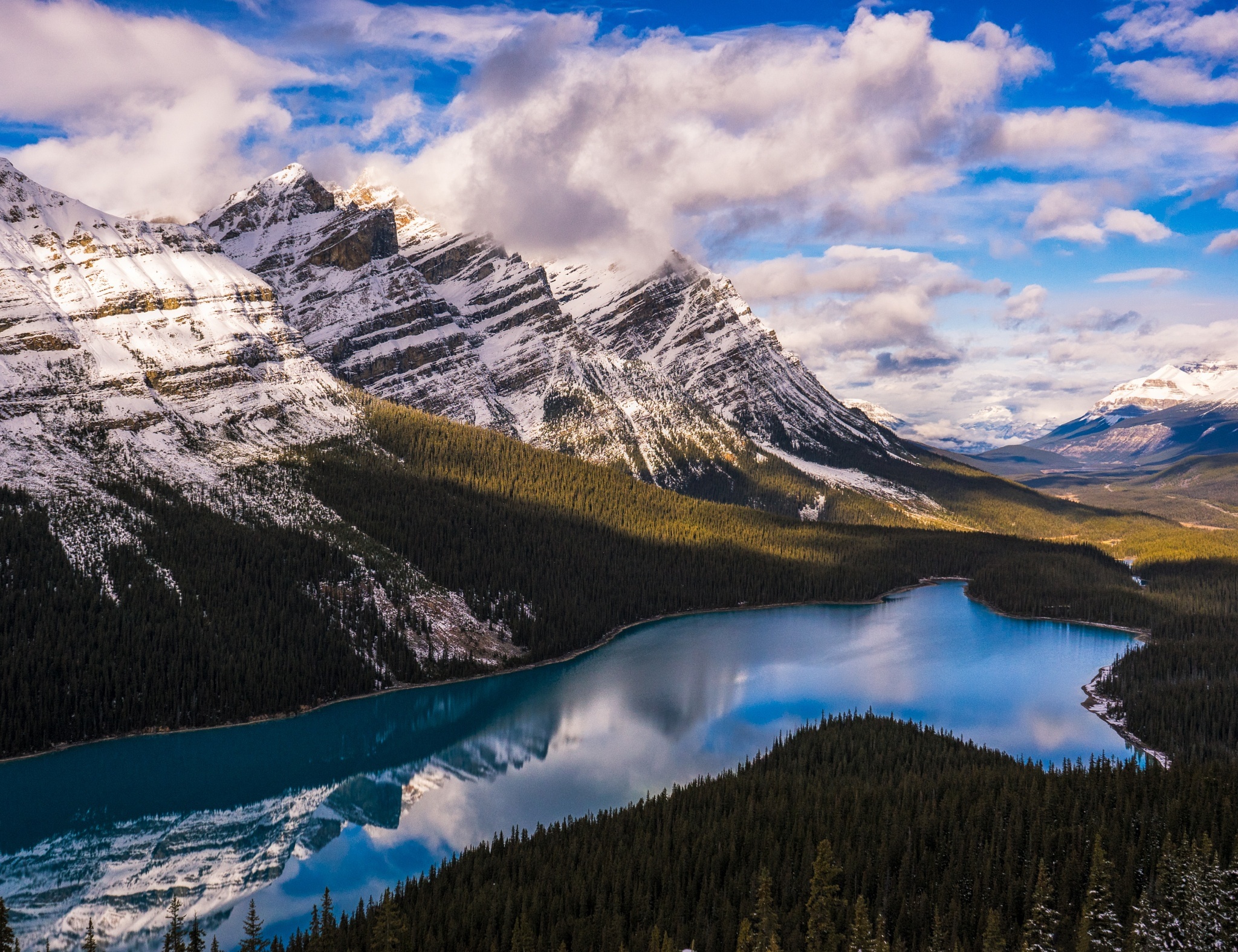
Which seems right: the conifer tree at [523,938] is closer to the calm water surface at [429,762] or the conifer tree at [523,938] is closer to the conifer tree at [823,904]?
the conifer tree at [823,904]

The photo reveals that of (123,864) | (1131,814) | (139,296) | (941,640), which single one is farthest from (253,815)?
(139,296)

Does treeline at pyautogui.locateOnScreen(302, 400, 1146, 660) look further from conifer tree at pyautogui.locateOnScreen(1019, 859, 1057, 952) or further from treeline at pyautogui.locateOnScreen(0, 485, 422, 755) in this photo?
conifer tree at pyautogui.locateOnScreen(1019, 859, 1057, 952)

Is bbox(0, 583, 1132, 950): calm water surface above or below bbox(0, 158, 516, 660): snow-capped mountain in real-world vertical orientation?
below

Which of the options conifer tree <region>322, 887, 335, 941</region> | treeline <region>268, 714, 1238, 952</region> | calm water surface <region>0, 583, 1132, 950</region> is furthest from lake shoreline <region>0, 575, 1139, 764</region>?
conifer tree <region>322, 887, 335, 941</region>

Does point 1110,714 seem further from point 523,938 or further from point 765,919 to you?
point 523,938

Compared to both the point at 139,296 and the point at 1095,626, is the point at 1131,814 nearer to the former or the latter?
the point at 1095,626

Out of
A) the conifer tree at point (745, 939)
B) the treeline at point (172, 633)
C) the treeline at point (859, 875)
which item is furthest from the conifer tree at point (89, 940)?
the treeline at point (172, 633)

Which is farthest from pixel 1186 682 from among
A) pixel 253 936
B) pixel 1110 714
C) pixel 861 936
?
pixel 253 936
